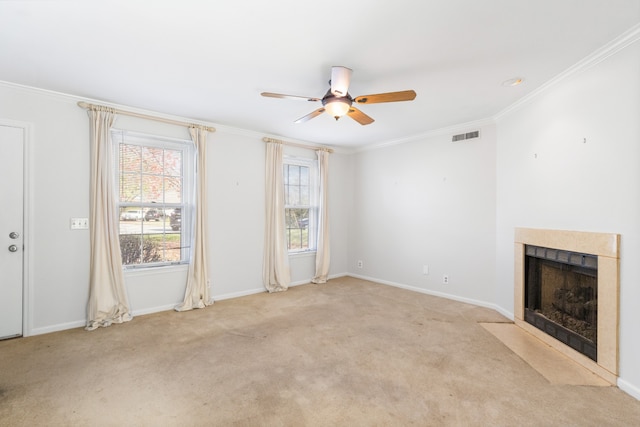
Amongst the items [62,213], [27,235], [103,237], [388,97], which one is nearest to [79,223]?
[62,213]

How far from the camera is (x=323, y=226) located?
550cm

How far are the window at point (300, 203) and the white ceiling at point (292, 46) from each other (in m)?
1.93

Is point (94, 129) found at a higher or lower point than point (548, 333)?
higher

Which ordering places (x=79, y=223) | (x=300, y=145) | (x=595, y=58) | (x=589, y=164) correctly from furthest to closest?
(x=300, y=145) → (x=79, y=223) → (x=589, y=164) → (x=595, y=58)

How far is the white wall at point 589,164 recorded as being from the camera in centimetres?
219

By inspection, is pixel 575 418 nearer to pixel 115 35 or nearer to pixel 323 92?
pixel 323 92

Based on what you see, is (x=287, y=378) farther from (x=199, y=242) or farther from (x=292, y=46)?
(x=292, y=46)

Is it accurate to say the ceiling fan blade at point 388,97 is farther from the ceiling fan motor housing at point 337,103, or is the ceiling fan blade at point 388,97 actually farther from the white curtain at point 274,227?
the white curtain at point 274,227

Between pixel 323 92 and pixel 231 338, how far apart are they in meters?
2.71

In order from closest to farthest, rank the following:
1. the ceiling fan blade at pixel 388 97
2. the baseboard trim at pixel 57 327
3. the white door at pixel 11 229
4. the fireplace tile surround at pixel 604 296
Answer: the fireplace tile surround at pixel 604 296
the ceiling fan blade at pixel 388 97
the white door at pixel 11 229
the baseboard trim at pixel 57 327

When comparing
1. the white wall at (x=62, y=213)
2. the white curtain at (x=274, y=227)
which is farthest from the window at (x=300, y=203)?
the white wall at (x=62, y=213)

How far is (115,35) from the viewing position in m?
2.19

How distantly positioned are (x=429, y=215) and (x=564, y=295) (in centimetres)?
209

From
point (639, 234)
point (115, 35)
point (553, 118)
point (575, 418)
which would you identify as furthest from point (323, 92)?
point (575, 418)
